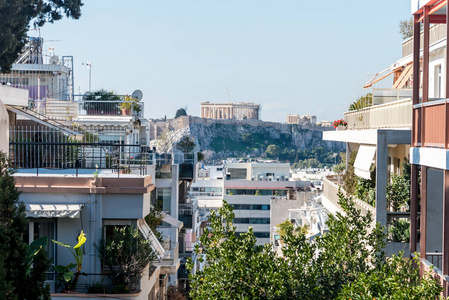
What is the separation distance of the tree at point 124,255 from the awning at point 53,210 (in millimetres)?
661

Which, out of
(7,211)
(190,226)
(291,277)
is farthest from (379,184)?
(190,226)

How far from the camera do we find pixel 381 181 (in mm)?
12359

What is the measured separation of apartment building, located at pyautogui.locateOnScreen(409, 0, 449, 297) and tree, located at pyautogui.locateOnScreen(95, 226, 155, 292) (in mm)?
4305

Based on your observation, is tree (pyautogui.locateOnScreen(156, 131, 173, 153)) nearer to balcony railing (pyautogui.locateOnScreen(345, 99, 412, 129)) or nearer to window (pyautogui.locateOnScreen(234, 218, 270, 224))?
window (pyautogui.locateOnScreen(234, 218, 270, 224))

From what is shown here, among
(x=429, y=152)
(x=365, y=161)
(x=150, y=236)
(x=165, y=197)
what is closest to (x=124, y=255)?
(x=150, y=236)

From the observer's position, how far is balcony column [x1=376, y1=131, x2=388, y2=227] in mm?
12328

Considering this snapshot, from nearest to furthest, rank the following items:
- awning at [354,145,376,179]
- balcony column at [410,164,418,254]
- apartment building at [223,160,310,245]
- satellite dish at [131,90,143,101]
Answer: balcony column at [410,164,418,254]
awning at [354,145,376,179]
satellite dish at [131,90,143,101]
apartment building at [223,160,310,245]

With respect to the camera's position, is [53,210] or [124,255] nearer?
[53,210]

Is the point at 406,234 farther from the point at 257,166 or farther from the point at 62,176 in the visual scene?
the point at 257,166

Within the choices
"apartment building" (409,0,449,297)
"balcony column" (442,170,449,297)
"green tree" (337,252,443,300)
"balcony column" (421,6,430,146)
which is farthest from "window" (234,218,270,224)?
"green tree" (337,252,443,300)

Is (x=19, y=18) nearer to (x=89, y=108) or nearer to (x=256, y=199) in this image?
(x=89, y=108)

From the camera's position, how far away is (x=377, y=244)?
911cm

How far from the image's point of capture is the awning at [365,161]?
14.1 meters

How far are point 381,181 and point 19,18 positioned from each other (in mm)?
17303
